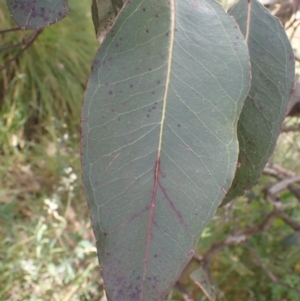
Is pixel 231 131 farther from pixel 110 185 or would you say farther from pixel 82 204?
pixel 82 204

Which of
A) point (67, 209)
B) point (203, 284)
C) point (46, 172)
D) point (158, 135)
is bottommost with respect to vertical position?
point (46, 172)

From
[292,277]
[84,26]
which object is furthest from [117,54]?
[84,26]

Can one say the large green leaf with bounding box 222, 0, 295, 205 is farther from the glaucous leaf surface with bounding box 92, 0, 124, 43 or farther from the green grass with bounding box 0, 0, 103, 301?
the green grass with bounding box 0, 0, 103, 301

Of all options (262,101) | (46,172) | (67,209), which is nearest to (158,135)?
(262,101)

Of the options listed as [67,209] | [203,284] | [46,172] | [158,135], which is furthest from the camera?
[46,172]

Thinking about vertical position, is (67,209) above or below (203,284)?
below

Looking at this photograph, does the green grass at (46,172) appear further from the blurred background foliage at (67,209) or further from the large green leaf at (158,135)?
the large green leaf at (158,135)

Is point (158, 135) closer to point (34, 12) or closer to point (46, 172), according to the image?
point (34, 12)
